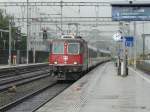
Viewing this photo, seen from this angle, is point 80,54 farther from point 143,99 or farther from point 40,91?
point 143,99

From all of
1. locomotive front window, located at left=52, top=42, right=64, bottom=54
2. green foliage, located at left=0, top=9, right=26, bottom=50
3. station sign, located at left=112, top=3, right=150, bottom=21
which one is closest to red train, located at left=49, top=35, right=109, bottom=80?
locomotive front window, located at left=52, top=42, right=64, bottom=54

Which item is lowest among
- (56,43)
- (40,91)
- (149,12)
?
(40,91)

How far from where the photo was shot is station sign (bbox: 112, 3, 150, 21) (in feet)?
125

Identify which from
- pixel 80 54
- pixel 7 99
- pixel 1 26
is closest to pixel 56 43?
pixel 80 54

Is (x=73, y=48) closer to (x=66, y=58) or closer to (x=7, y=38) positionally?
(x=66, y=58)

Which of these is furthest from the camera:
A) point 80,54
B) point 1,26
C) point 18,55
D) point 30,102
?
point 1,26

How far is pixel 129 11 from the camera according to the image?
125 feet

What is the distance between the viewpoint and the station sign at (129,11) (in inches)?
1496

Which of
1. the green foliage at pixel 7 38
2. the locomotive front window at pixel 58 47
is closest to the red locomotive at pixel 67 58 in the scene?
the locomotive front window at pixel 58 47

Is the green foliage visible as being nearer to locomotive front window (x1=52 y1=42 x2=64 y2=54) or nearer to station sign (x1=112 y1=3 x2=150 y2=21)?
station sign (x1=112 y1=3 x2=150 y2=21)

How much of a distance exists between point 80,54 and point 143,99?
1701cm

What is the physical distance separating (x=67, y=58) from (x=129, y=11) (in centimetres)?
693

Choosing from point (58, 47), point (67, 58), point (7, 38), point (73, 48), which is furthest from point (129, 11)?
point (7, 38)

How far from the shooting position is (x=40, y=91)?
87.9 ft
